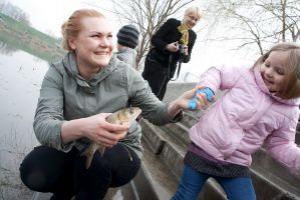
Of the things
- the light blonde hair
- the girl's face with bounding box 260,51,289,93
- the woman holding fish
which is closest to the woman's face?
the woman holding fish

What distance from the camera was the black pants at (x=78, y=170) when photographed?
2.68 meters

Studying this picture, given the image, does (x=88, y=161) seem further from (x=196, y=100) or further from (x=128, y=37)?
(x=128, y=37)

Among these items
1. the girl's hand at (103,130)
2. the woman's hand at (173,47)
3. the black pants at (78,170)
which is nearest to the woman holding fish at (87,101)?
the black pants at (78,170)

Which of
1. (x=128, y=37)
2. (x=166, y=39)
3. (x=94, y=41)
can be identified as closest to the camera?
(x=94, y=41)

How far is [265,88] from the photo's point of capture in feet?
9.43

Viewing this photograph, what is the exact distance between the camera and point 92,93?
2721mm

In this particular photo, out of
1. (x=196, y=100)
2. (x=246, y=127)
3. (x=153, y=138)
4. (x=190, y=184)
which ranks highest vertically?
(x=196, y=100)

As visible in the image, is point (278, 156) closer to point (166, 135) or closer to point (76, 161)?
point (76, 161)

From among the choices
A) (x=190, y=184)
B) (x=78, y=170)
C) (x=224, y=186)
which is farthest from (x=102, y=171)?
(x=224, y=186)

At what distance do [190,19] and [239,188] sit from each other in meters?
3.01

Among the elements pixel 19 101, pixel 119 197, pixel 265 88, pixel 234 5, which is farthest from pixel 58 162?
pixel 234 5

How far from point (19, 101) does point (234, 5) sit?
8.66m

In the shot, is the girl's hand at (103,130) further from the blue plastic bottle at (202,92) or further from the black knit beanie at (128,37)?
the black knit beanie at (128,37)

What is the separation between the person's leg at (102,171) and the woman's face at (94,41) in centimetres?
62
